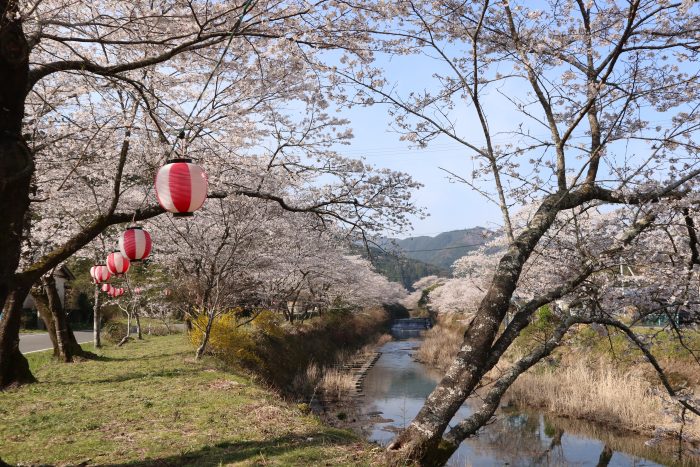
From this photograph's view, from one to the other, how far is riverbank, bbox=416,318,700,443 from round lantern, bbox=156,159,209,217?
10.0 metres

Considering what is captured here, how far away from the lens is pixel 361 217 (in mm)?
8391

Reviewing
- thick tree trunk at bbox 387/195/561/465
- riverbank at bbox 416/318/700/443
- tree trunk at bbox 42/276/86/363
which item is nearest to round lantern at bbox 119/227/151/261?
→ thick tree trunk at bbox 387/195/561/465

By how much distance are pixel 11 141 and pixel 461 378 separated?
4406 mm

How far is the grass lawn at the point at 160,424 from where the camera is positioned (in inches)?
217

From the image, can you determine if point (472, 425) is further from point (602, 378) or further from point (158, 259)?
point (158, 259)

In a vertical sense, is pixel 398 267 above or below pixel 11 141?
below

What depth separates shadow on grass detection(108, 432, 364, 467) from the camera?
5.28m

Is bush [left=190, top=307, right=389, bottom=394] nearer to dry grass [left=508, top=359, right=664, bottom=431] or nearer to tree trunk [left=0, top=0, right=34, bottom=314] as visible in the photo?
dry grass [left=508, top=359, right=664, bottom=431]

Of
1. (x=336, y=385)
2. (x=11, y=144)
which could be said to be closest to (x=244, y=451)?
(x=11, y=144)

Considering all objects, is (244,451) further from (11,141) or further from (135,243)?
(11,141)

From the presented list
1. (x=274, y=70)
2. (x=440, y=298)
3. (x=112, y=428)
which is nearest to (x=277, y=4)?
(x=274, y=70)

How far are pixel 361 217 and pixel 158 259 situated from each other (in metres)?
10.7

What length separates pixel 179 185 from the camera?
4.85 meters

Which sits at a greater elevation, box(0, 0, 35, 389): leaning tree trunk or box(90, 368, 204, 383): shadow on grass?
box(0, 0, 35, 389): leaning tree trunk
